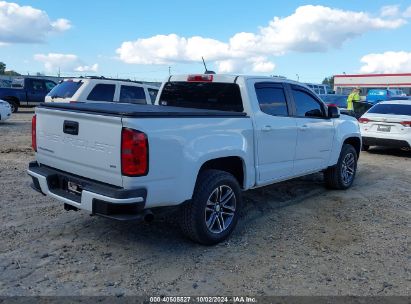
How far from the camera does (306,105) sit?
6414mm

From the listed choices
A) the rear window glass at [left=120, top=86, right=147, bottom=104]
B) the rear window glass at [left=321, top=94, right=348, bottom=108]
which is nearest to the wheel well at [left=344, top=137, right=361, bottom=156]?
the rear window glass at [left=120, top=86, right=147, bottom=104]

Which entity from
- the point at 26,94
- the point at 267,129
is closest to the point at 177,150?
the point at 267,129

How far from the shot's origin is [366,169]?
9.72m

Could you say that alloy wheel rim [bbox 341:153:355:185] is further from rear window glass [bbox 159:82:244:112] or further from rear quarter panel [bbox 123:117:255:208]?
rear quarter panel [bbox 123:117:255:208]

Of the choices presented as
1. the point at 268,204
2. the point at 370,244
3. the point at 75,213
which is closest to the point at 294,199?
the point at 268,204

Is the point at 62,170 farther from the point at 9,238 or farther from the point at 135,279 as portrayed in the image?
the point at 135,279

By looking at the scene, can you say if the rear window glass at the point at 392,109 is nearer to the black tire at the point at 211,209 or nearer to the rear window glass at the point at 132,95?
the rear window glass at the point at 132,95

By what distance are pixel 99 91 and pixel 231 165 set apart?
24.3 ft

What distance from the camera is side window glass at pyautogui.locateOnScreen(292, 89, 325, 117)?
621 cm

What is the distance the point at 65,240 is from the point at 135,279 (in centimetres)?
125

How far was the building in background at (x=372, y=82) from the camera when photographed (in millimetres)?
60125

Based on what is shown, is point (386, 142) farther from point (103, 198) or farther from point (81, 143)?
point (103, 198)

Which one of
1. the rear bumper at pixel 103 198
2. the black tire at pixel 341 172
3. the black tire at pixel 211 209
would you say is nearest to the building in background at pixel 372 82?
the black tire at pixel 341 172

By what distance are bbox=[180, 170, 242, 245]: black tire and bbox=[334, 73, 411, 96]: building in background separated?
2265 inches
